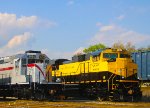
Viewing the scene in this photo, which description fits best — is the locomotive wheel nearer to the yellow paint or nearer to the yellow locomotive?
the yellow locomotive

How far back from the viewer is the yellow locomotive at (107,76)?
22.8 meters

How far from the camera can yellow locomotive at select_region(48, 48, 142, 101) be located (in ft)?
74.6

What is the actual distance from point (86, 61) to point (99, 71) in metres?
1.73

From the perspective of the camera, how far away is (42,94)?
22.9 m

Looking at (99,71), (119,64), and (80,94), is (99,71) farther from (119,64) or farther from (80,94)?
(80,94)

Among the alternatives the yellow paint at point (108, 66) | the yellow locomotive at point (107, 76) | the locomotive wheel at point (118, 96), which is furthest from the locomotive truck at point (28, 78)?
the locomotive wheel at point (118, 96)

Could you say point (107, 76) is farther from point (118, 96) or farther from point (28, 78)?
point (28, 78)

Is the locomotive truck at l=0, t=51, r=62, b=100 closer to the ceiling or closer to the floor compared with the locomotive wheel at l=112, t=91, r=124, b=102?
closer to the ceiling

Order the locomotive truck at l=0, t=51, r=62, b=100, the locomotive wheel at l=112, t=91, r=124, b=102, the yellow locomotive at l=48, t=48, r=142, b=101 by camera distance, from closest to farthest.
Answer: the locomotive wheel at l=112, t=91, r=124, b=102 → the yellow locomotive at l=48, t=48, r=142, b=101 → the locomotive truck at l=0, t=51, r=62, b=100

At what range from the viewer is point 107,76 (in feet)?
75.7

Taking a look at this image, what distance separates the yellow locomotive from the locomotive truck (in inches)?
65.4

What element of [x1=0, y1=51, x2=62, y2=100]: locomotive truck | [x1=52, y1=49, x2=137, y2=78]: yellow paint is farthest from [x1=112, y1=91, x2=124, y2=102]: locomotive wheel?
[x1=0, y1=51, x2=62, y2=100]: locomotive truck

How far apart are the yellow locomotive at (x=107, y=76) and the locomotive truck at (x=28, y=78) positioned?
1.66 m

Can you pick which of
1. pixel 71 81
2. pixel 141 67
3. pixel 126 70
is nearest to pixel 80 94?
pixel 71 81
